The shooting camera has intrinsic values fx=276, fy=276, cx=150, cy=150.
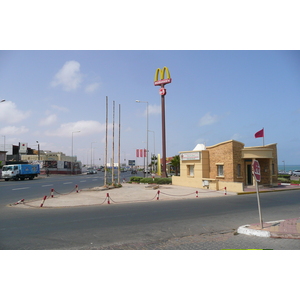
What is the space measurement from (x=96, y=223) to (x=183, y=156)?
67.4 ft

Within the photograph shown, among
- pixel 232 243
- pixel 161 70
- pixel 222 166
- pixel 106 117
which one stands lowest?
pixel 232 243

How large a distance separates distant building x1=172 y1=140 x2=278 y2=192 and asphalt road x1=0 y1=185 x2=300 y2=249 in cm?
1125

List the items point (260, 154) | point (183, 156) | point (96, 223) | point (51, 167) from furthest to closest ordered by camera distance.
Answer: point (51, 167), point (183, 156), point (260, 154), point (96, 223)

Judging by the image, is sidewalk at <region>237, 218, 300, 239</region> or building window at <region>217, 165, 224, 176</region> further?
building window at <region>217, 165, 224, 176</region>

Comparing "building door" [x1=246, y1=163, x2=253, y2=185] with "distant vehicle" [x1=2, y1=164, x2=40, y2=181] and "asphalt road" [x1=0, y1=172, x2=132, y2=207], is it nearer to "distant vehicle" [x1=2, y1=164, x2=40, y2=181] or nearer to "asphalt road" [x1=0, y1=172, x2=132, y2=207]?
"asphalt road" [x1=0, y1=172, x2=132, y2=207]

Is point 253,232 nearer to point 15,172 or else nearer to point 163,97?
point 163,97

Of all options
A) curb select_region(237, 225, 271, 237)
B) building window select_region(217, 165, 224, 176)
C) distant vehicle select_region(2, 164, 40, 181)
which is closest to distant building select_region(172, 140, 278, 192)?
building window select_region(217, 165, 224, 176)

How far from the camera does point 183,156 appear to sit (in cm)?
3002

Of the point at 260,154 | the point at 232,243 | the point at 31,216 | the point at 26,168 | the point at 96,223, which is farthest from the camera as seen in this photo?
the point at 26,168


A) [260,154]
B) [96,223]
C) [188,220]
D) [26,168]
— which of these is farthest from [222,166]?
[26,168]

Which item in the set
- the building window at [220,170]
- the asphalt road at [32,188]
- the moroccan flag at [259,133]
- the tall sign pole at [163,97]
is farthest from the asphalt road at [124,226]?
the tall sign pole at [163,97]

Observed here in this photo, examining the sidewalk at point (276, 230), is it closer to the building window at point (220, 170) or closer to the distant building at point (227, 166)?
the distant building at point (227, 166)

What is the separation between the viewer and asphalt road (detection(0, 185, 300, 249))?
7.76 m

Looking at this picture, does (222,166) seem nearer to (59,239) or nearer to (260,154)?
(260,154)
